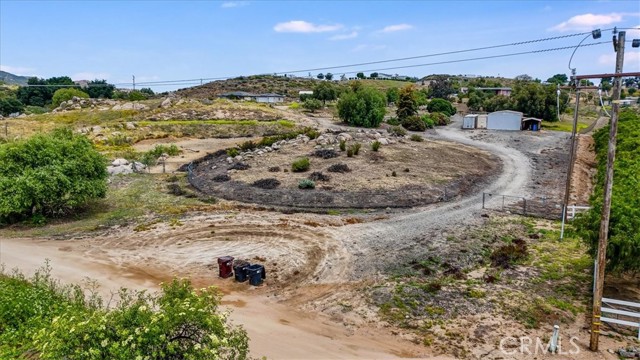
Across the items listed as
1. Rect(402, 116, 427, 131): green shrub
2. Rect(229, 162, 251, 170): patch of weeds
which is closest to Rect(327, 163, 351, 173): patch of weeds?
Rect(229, 162, 251, 170): patch of weeds

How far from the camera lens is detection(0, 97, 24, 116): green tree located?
97.8 metres

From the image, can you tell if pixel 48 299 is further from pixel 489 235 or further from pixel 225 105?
pixel 225 105

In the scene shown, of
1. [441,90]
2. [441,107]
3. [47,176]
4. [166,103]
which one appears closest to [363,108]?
[441,107]

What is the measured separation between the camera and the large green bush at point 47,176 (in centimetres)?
2392

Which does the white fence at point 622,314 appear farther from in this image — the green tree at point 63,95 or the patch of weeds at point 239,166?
the green tree at point 63,95

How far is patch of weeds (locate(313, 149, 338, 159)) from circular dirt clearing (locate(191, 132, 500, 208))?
10 cm

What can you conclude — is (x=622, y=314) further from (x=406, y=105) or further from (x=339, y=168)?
(x=406, y=105)

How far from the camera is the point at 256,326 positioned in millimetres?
14117

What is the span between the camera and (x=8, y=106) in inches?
3875

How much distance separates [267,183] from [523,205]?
18.6 meters

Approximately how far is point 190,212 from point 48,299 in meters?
13.8

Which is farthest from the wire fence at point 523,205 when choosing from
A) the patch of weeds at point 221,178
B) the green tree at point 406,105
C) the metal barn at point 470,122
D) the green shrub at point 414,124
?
the green tree at point 406,105

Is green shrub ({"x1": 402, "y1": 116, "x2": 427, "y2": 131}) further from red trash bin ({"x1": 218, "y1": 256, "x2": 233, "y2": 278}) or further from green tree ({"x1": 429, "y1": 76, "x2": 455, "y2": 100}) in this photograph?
green tree ({"x1": 429, "y1": 76, "x2": 455, "y2": 100})

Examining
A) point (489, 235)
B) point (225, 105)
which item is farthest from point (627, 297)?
point (225, 105)
